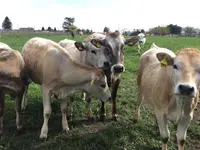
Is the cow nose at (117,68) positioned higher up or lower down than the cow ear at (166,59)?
lower down

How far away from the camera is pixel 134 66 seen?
14.1 m

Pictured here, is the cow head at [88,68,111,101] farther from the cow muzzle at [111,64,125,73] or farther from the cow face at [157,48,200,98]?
the cow face at [157,48,200,98]

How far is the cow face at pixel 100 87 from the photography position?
254 inches

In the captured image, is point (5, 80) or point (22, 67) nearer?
point (5, 80)

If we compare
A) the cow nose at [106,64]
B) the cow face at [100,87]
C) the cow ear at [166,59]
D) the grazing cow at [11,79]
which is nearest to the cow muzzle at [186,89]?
the cow ear at [166,59]

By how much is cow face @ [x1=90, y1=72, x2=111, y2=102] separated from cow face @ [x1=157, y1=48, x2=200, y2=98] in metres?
1.70

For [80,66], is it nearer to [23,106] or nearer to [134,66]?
[23,106]

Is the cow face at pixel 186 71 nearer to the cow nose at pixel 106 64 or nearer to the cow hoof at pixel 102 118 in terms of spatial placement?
the cow nose at pixel 106 64

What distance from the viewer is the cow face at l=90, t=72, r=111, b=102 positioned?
6440mm

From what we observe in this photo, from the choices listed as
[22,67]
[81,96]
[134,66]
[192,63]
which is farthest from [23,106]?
[134,66]

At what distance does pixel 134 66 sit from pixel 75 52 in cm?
615

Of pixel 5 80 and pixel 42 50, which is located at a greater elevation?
pixel 42 50

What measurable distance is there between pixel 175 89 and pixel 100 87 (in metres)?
2.36

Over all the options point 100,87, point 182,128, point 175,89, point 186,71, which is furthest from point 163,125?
point 100,87
